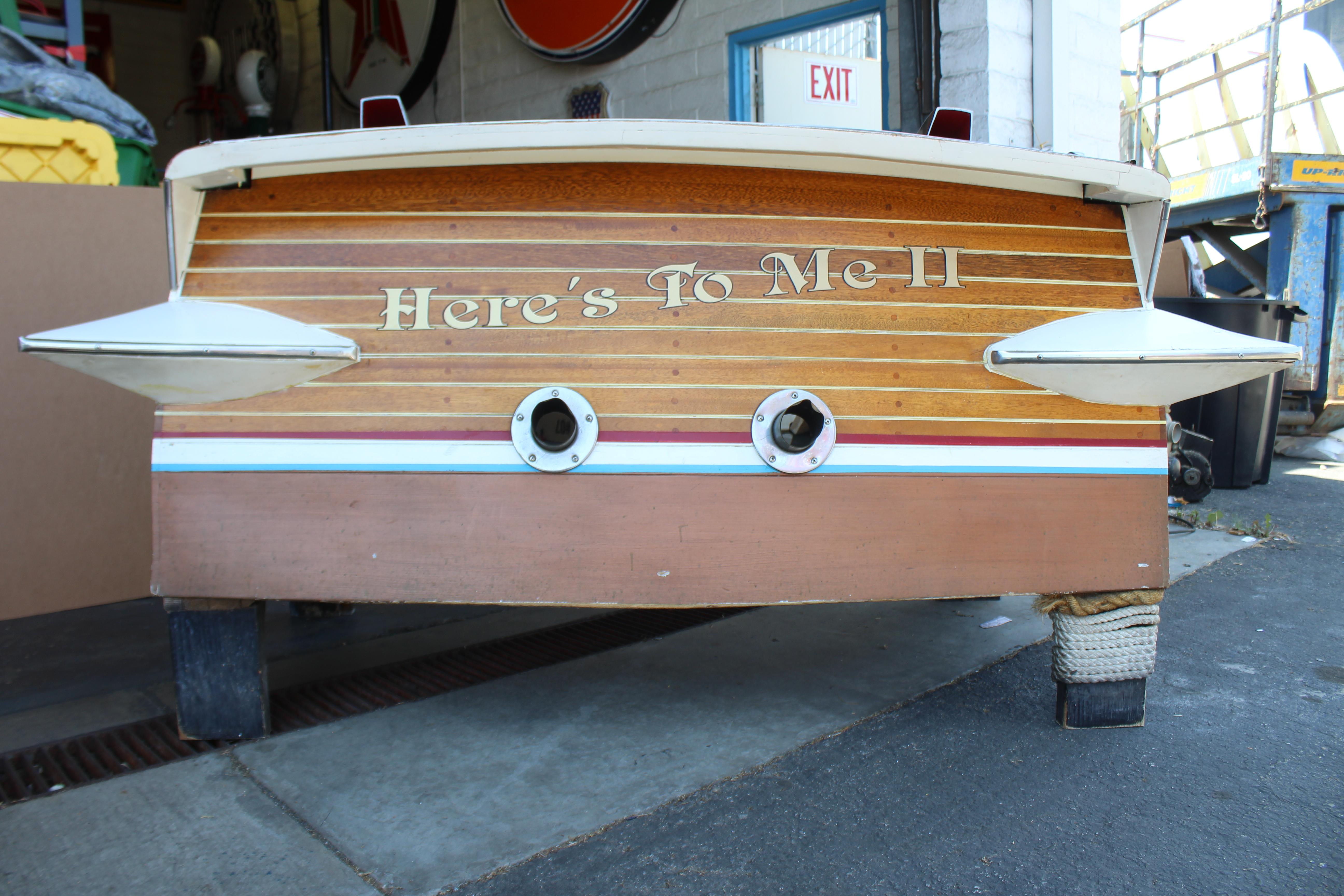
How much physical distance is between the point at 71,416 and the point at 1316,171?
8.54 m

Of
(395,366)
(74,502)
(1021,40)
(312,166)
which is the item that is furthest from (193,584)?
(1021,40)

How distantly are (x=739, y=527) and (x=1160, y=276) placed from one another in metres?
5.57

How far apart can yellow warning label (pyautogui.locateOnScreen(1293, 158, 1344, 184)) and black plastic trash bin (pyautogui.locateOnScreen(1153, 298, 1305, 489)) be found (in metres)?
2.31

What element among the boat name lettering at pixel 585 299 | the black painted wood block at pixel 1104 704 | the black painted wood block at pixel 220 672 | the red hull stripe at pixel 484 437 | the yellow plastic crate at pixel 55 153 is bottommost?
the black painted wood block at pixel 1104 704

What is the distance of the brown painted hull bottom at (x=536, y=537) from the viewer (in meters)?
1.92

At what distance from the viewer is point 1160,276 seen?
627 centimetres

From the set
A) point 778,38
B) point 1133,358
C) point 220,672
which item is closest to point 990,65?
point 778,38

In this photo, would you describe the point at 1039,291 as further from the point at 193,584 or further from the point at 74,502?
the point at 74,502

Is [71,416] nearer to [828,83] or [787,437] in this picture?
[787,437]

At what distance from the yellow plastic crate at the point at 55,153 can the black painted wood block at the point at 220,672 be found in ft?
6.63

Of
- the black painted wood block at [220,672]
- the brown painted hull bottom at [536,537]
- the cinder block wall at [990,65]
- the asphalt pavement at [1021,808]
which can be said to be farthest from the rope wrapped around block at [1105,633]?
the cinder block wall at [990,65]

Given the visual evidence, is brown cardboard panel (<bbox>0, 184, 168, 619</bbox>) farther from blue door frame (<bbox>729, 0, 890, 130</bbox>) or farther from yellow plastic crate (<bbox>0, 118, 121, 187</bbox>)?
blue door frame (<bbox>729, 0, 890, 130</bbox>)

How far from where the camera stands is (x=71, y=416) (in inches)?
123

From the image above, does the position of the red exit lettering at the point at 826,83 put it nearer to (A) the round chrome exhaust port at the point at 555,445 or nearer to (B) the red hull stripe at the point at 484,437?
(B) the red hull stripe at the point at 484,437
